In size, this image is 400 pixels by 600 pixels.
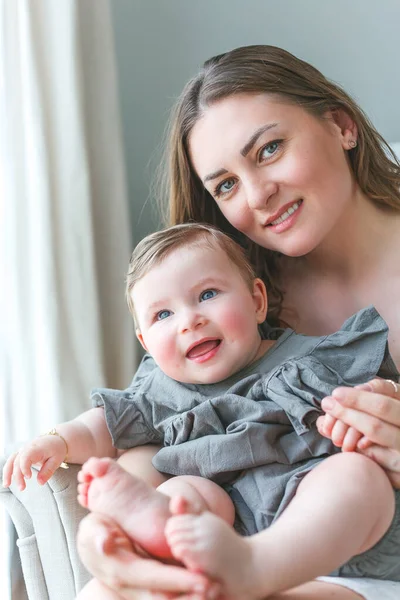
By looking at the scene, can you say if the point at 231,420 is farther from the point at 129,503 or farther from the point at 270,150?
the point at 270,150

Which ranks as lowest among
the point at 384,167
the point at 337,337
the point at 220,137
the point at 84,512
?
the point at 84,512

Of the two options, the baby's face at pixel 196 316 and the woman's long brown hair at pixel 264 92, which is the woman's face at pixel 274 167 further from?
the baby's face at pixel 196 316

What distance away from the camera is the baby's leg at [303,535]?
92 centimetres

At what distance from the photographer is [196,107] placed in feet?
5.33

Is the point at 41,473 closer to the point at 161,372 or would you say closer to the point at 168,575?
the point at 161,372

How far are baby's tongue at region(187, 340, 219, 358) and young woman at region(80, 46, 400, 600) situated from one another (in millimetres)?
218

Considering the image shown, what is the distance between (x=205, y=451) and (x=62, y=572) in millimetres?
407

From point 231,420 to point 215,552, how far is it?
45cm

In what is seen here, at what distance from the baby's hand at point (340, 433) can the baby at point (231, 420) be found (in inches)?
0.8

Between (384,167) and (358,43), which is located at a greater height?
(358,43)

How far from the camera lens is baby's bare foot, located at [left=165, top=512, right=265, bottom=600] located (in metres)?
0.92

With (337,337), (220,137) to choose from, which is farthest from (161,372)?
(220,137)

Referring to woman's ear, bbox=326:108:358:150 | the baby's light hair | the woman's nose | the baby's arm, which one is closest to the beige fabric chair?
the baby's arm

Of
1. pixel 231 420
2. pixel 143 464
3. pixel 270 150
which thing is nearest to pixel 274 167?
pixel 270 150
